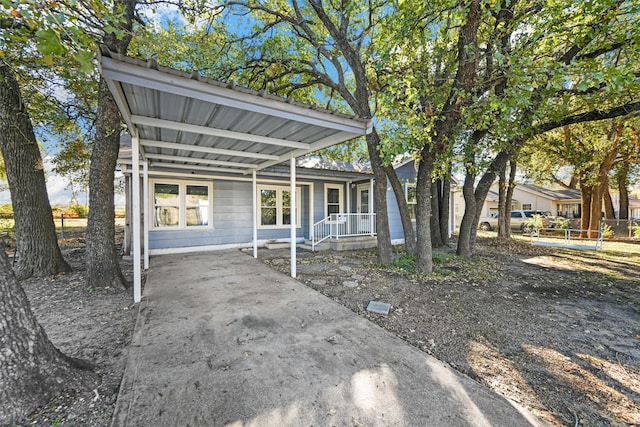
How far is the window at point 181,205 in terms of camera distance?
7.64 meters

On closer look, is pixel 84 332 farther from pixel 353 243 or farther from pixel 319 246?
pixel 353 243

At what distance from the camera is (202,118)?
3.63m

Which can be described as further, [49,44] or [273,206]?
[273,206]

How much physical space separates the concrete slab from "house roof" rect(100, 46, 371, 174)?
2.53 metres

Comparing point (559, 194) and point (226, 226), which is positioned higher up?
point (559, 194)

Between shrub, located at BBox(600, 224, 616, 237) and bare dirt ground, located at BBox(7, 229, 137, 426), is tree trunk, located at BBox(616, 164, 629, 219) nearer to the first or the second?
shrub, located at BBox(600, 224, 616, 237)

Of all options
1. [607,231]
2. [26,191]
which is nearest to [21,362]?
[26,191]

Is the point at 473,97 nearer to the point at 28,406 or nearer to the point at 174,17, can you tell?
the point at 28,406

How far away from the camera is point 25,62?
14.2 ft

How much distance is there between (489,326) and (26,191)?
7.84 metres

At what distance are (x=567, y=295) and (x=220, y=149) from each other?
6.87 metres

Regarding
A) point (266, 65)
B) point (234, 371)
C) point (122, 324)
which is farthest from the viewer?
point (266, 65)

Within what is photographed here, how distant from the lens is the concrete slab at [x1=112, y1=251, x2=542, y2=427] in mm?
1755

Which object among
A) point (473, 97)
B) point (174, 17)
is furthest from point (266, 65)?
point (473, 97)
